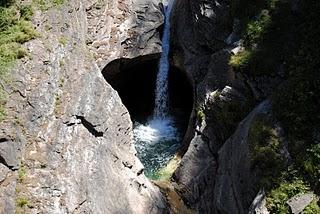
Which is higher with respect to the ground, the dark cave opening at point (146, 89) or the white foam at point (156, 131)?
the dark cave opening at point (146, 89)

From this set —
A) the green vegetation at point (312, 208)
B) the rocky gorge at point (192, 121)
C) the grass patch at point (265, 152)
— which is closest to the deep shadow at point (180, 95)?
the rocky gorge at point (192, 121)

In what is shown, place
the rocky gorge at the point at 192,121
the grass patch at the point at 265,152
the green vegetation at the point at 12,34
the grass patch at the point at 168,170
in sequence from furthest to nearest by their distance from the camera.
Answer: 1. the grass patch at the point at 168,170
2. the green vegetation at the point at 12,34
3. the grass patch at the point at 265,152
4. the rocky gorge at the point at 192,121

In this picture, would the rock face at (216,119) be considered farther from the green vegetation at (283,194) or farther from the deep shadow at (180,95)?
the deep shadow at (180,95)

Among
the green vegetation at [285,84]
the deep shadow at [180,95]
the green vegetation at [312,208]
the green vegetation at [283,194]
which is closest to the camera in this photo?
the green vegetation at [312,208]

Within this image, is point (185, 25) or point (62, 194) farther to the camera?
point (185, 25)

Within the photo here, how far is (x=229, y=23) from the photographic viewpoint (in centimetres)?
1791

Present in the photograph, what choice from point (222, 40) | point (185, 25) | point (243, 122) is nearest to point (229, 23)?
point (222, 40)

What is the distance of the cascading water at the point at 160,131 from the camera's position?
19.9 meters

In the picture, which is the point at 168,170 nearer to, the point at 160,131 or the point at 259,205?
the point at 160,131

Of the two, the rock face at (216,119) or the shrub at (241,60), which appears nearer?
the rock face at (216,119)

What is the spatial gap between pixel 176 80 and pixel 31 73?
11.7m

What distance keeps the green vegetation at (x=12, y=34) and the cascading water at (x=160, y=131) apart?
8546 millimetres

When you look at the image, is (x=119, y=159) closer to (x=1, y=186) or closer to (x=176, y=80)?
(x=1, y=186)

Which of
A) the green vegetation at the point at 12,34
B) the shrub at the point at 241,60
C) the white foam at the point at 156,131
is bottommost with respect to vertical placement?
the white foam at the point at 156,131
